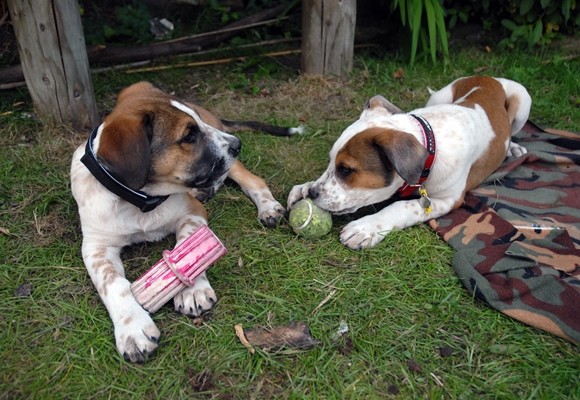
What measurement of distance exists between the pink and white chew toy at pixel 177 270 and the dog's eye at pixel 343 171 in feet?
3.96

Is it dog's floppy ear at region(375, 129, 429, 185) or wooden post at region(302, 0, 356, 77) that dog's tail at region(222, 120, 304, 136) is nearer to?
wooden post at region(302, 0, 356, 77)

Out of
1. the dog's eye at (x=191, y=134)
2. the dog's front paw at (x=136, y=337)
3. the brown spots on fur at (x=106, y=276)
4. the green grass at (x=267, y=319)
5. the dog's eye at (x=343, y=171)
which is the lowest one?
the green grass at (x=267, y=319)

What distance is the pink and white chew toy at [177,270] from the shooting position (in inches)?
137

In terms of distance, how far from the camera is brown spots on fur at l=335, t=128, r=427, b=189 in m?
3.89

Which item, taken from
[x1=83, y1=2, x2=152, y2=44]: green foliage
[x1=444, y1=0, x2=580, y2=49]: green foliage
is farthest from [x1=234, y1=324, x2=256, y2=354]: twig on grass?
[x1=444, y1=0, x2=580, y2=49]: green foliage

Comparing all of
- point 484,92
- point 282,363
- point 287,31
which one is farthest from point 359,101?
point 282,363

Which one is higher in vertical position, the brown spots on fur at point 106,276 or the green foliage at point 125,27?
the green foliage at point 125,27

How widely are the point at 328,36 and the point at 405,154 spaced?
3235 millimetres

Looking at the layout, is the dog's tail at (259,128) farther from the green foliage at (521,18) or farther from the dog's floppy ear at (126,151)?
the green foliage at (521,18)

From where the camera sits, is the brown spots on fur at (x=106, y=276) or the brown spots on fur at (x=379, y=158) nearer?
the brown spots on fur at (x=106, y=276)

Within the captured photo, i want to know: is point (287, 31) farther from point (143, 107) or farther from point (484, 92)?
point (143, 107)

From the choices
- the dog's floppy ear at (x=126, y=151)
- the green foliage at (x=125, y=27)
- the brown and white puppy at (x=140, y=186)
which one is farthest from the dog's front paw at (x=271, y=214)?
the green foliage at (x=125, y=27)

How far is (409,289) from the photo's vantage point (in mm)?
3875

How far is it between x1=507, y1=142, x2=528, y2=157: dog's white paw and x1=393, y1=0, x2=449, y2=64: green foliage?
6.62 ft
